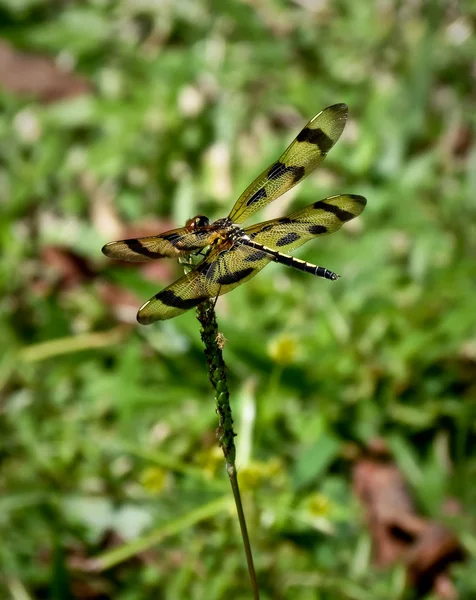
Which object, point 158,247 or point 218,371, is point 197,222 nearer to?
point 158,247

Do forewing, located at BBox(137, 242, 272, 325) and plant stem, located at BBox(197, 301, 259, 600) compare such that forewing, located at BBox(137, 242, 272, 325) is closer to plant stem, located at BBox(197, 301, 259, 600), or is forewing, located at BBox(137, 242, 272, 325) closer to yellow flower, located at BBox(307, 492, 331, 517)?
plant stem, located at BBox(197, 301, 259, 600)

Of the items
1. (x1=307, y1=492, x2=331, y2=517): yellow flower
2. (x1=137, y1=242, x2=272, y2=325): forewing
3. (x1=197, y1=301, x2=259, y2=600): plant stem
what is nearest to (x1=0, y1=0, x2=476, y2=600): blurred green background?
(x1=307, y1=492, x2=331, y2=517): yellow flower

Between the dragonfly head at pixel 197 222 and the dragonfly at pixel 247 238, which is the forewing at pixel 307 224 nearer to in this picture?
the dragonfly at pixel 247 238

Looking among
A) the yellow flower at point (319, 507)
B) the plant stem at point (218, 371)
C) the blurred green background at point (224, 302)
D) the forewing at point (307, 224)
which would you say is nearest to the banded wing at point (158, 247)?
the forewing at point (307, 224)

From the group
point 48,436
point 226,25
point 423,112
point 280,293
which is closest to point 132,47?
point 226,25

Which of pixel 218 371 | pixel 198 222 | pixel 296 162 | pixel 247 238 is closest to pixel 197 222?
pixel 198 222
